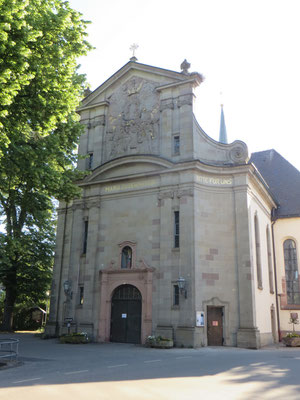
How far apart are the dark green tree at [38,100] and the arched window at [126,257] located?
17.9 ft

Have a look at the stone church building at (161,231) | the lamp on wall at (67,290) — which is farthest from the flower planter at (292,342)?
the lamp on wall at (67,290)

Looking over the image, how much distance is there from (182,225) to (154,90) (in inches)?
358

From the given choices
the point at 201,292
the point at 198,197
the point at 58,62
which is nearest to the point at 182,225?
the point at 198,197

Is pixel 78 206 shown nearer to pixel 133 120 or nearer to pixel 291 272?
pixel 133 120

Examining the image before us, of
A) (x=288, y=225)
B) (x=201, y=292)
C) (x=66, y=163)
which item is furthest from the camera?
(x=288, y=225)

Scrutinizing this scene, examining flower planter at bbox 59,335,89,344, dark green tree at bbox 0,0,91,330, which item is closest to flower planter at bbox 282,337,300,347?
flower planter at bbox 59,335,89,344

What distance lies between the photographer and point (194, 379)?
34.4ft

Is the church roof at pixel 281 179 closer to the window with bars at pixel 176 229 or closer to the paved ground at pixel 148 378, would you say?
the window with bars at pixel 176 229

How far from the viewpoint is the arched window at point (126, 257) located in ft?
76.3

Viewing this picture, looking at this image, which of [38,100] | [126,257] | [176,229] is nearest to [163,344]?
[126,257]

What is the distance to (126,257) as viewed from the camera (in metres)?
23.5

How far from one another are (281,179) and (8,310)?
24364 mm

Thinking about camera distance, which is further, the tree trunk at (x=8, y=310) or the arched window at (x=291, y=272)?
the tree trunk at (x=8, y=310)

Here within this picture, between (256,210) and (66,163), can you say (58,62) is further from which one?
(256,210)
